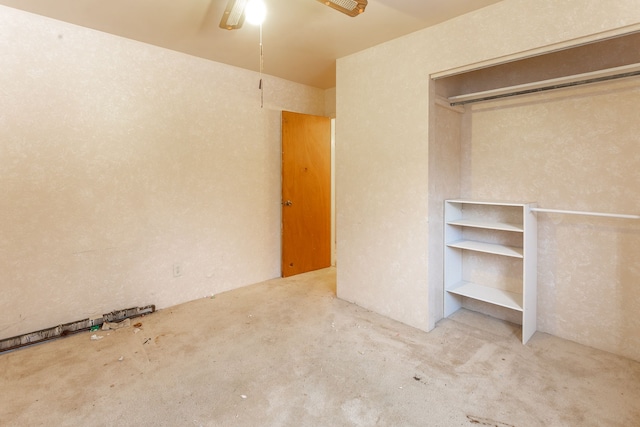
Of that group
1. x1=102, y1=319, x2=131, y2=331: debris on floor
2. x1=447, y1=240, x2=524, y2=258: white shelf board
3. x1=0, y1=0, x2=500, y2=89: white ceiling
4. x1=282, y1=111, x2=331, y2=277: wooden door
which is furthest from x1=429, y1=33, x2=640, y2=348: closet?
x1=102, y1=319, x2=131, y2=331: debris on floor

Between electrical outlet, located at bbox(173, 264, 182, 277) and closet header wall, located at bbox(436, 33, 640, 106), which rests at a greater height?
closet header wall, located at bbox(436, 33, 640, 106)

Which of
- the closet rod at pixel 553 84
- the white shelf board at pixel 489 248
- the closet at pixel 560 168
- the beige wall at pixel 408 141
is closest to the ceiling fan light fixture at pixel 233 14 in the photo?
the beige wall at pixel 408 141

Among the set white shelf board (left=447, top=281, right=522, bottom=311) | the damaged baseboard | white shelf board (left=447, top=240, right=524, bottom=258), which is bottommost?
the damaged baseboard

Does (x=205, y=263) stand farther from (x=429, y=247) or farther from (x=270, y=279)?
(x=429, y=247)

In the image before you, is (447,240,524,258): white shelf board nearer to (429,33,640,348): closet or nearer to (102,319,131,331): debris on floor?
(429,33,640,348): closet

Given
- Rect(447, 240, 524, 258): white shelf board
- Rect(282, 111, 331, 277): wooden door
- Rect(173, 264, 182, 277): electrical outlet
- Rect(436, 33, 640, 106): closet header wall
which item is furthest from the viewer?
Rect(282, 111, 331, 277): wooden door

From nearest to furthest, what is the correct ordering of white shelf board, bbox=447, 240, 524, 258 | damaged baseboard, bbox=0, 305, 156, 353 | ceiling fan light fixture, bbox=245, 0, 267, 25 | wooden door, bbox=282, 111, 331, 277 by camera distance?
ceiling fan light fixture, bbox=245, 0, 267, 25 → damaged baseboard, bbox=0, 305, 156, 353 → white shelf board, bbox=447, 240, 524, 258 → wooden door, bbox=282, 111, 331, 277

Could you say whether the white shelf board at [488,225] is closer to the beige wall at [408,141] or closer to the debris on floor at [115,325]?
the beige wall at [408,141]

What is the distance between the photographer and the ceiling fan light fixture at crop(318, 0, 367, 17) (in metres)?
1.83

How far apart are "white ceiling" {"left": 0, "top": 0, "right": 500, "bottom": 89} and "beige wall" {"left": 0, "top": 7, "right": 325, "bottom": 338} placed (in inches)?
9.5

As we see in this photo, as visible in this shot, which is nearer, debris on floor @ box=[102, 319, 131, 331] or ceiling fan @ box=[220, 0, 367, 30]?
ceiling fan @ box=[220, 0, 367, 30]

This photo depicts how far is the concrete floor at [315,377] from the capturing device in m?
1.79

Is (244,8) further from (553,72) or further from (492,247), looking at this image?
(492,247)

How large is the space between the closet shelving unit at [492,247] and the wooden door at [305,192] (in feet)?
6.28
